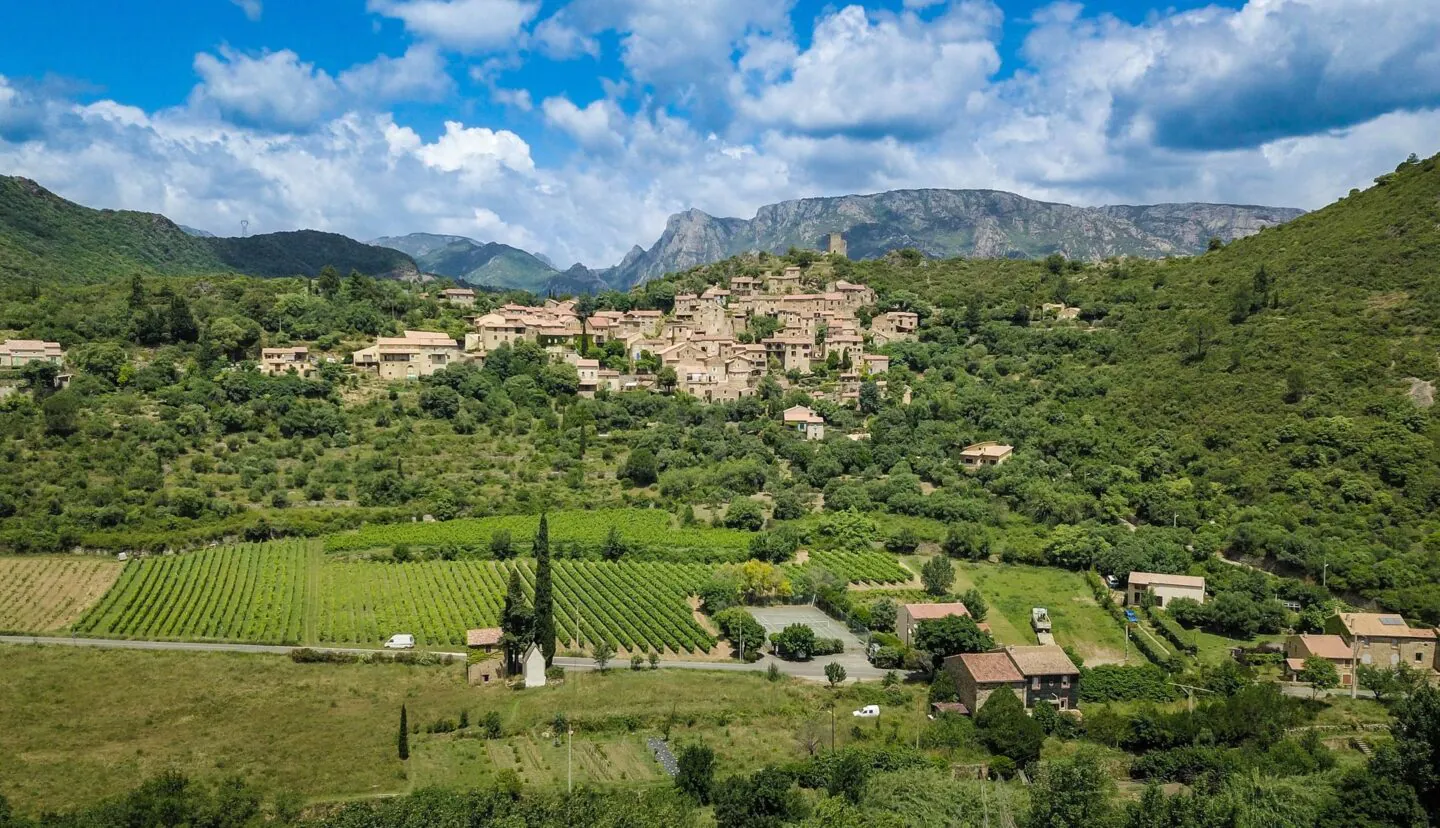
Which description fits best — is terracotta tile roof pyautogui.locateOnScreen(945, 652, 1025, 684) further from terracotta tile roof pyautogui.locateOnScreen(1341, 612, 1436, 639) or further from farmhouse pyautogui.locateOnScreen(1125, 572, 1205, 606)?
terracotta tile roof pyautogui.locateOnScreen(1341, 612, 1436, 639)

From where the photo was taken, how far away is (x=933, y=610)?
121 ft

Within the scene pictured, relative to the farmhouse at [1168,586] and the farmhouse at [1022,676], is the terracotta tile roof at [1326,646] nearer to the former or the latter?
the farmhouse at [1168,586]

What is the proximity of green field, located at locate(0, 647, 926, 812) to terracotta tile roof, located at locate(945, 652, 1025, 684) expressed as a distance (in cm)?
201

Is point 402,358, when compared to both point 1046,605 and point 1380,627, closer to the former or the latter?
point 1046,605

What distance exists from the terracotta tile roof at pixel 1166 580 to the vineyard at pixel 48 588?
41.5m

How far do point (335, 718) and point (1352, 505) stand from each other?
135ft

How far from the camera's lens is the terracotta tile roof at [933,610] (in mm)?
36375

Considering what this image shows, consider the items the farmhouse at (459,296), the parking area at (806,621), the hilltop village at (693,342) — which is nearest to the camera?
the parking area at (806,621)

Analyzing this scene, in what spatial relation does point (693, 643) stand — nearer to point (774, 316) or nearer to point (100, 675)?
point (100, 675)

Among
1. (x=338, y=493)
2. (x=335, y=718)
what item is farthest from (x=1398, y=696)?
(x=338, y=493)

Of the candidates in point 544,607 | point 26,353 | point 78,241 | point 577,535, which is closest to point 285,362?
point 26,353

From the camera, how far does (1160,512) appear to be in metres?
46.3

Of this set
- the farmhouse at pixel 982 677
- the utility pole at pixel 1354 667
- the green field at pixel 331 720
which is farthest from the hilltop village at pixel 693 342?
the utility pole at pixel 1354 667

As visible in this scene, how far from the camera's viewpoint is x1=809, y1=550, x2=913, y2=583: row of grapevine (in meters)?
43.2
